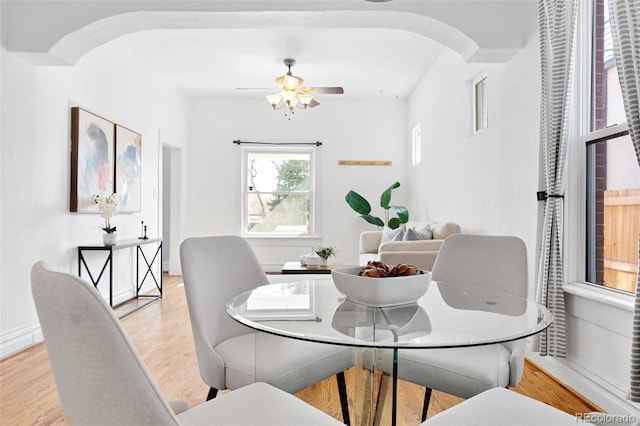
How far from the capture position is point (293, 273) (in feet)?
14.1

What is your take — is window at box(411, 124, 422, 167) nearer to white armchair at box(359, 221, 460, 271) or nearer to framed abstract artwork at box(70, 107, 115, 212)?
white armchair at box(359, 221, 460, 271)

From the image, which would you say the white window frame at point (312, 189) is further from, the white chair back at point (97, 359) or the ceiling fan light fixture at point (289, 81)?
the white chair back at point (97, 359)

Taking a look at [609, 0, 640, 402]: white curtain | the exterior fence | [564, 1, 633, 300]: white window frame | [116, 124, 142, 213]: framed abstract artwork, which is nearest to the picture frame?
[564, 1, 633, 300]: white window frame

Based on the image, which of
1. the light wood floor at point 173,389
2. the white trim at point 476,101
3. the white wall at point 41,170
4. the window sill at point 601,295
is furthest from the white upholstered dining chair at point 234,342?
the white trim at point 476,101

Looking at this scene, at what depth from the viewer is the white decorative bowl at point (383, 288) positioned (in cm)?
135

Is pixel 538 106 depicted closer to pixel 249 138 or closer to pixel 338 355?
pixel 338 355

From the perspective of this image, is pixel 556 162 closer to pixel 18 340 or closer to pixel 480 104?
pixel 480 104

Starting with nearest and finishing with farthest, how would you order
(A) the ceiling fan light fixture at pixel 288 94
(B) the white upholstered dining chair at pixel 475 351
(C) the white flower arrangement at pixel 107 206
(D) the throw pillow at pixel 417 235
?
(B) the white upholstered dining chair at pixel 475 351
(C) the white flower arrangement at pixel 107 206
(D) the throw pillow at pixel 417 235
(A) the ceiling fan light fixture at pixel 288 94

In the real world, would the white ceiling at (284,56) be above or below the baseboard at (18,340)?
above

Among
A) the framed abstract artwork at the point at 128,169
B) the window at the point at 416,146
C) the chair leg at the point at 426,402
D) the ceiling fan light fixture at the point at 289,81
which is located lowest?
the chair leg at the point at 426,402

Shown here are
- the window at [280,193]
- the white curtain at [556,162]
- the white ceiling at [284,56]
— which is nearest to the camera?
the white curtain at [556,162]

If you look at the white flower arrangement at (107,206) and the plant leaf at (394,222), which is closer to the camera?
the white flower arrangement at (107,206)

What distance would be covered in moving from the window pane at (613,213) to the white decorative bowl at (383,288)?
135 centimetres

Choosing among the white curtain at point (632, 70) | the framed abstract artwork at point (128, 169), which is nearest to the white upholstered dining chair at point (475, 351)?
the white curtain at point (632, 70)
